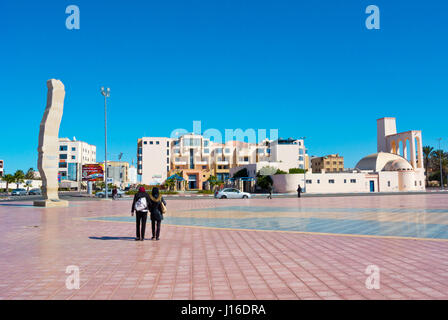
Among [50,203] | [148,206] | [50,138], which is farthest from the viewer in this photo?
[50,203]

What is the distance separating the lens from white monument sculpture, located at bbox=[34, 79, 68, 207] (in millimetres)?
24172

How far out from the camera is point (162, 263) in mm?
6605

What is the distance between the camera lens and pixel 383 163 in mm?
73562

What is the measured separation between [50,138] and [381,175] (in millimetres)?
57474

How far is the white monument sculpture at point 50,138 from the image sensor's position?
952 inches

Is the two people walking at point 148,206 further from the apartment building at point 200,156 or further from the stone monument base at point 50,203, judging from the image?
the apartment building at point 200,156

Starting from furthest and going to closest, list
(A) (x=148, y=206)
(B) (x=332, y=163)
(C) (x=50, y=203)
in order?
(B) (x=332, y=163), (C) (x=50, y=203), (A) (x=148, y=206)

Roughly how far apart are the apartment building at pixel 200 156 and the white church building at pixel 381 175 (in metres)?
11.5

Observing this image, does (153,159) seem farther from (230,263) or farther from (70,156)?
(230,263)

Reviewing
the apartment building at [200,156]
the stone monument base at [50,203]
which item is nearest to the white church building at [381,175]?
the apartment building at [200,156]

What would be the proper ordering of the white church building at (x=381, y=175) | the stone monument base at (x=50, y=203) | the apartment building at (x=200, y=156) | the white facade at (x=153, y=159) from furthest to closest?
1. the white facade at (x=153, y=159)
2. the apartment building at (x=200, y=156)
3. the white church building at (x=381, y=175)
4. the stone monument base at (x=50, y=203)

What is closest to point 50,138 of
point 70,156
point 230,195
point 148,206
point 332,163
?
point 148,206

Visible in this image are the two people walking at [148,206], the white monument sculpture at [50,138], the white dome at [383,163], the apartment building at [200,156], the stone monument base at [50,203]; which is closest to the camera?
the two people walking at [148,206]

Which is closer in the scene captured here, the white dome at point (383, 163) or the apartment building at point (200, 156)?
the white dome at point (383, 163)
